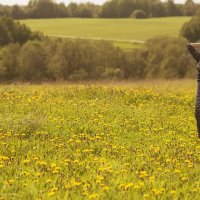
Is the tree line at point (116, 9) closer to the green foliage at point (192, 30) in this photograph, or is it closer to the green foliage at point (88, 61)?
the green foliage at point (192, 30)

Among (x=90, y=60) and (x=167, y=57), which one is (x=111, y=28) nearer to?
(x=167, y=57)

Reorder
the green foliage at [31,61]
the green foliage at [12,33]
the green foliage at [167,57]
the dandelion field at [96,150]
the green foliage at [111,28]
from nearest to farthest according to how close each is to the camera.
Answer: the dandelion field at [96,150]
the green foliage at [31,61]
the green foliage at [167,57]
the green foliage at [12,33]
the green foliage at [111,28]

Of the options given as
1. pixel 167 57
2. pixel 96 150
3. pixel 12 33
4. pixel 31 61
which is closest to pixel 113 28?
pixel 12 33

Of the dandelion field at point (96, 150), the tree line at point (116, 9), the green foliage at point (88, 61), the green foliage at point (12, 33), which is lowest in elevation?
the green foliage at point (88, 61)

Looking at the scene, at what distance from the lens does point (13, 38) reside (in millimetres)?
62938

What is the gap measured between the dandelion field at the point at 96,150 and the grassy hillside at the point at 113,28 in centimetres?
6050

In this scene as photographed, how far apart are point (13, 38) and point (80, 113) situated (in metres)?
52.7

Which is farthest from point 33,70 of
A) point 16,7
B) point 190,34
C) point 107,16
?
point 107,16

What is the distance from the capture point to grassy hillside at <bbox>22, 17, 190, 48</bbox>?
8175 cm

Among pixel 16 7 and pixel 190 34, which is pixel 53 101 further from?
pixel 16 7

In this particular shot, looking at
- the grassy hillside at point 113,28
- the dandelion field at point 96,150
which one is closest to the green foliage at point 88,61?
the grassy hillside at point 113,28

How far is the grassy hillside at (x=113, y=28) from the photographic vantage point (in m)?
81.8

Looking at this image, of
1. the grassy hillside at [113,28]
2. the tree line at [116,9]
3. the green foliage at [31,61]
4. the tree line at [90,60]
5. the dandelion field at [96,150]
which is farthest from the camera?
the tree line at [116,9]

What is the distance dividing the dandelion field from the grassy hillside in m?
60.5
